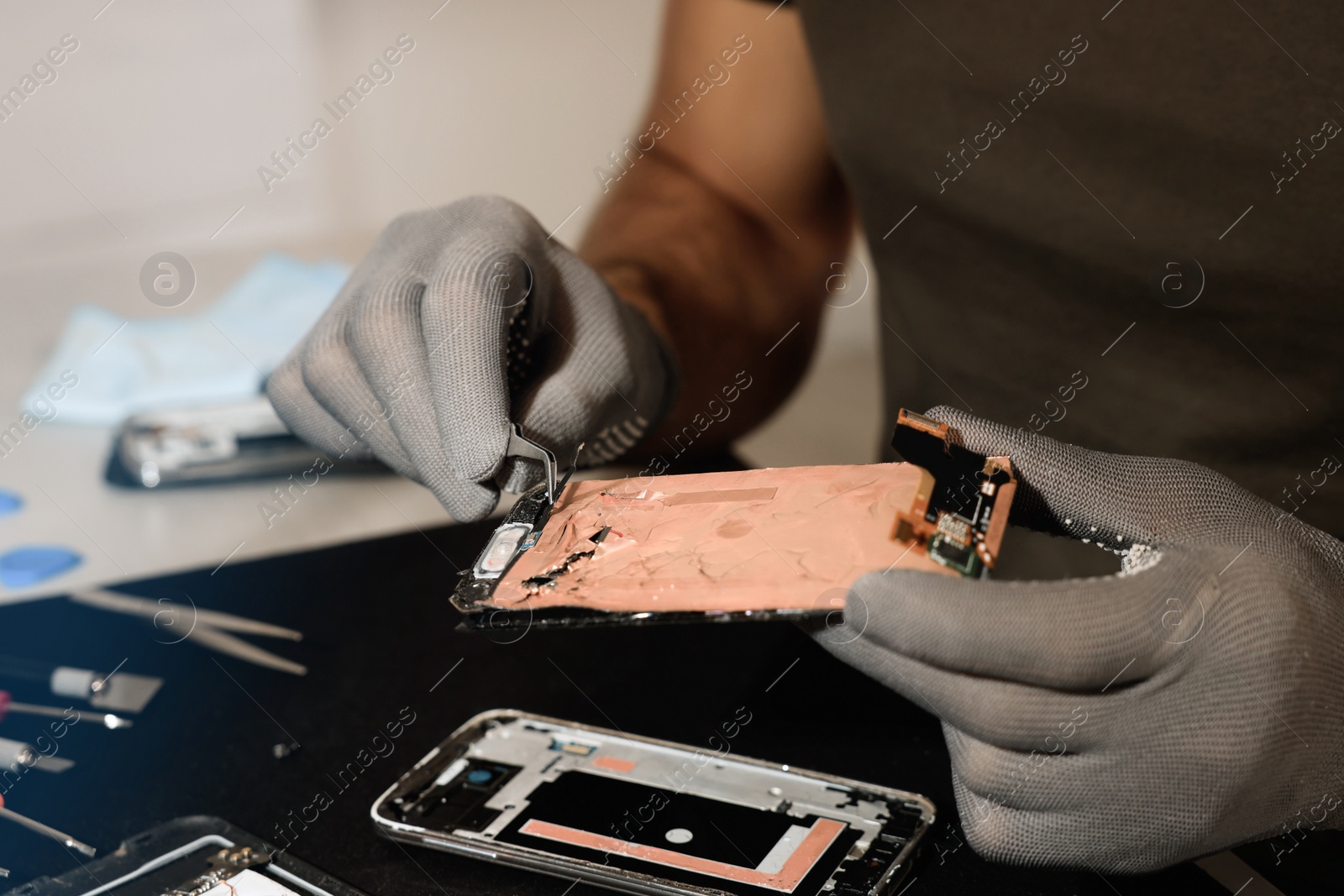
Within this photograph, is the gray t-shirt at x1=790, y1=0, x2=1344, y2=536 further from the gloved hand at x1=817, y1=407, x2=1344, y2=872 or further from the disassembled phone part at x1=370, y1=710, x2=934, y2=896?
the disassembled phone part at x1=370, y1=710, x2=934, y2=896

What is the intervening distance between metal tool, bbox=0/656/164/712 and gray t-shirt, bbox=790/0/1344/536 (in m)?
0.72

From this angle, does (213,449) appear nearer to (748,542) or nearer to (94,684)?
(94,684)

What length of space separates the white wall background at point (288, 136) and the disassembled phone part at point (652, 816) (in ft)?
3.80

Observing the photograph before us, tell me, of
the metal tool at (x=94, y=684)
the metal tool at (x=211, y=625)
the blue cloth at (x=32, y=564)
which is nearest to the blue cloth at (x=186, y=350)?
the blue cloth at (x=32, y=564)

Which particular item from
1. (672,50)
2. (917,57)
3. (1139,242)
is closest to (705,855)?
(1139,242)

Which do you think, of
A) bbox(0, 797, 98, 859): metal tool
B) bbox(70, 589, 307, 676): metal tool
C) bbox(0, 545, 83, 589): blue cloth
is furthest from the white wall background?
bbox(0, 797, 98, 859): metal tool

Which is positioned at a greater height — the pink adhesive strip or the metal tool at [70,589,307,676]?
the metal tool at [70,589,307,676]

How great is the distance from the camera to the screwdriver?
1.94 ft

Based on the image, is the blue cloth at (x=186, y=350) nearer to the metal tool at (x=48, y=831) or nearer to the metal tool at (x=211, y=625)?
the metal tool at (x=211, y=625)

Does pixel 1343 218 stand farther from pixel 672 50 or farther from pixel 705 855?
pixel 672 50

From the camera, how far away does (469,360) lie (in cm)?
56

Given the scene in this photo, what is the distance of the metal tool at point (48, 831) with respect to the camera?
0.50m

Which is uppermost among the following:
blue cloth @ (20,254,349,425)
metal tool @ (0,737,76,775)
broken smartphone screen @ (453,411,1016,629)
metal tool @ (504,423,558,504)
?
blue cloth @ (20,254,349,425)

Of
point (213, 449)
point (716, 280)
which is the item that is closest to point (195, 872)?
point (213, 449)
